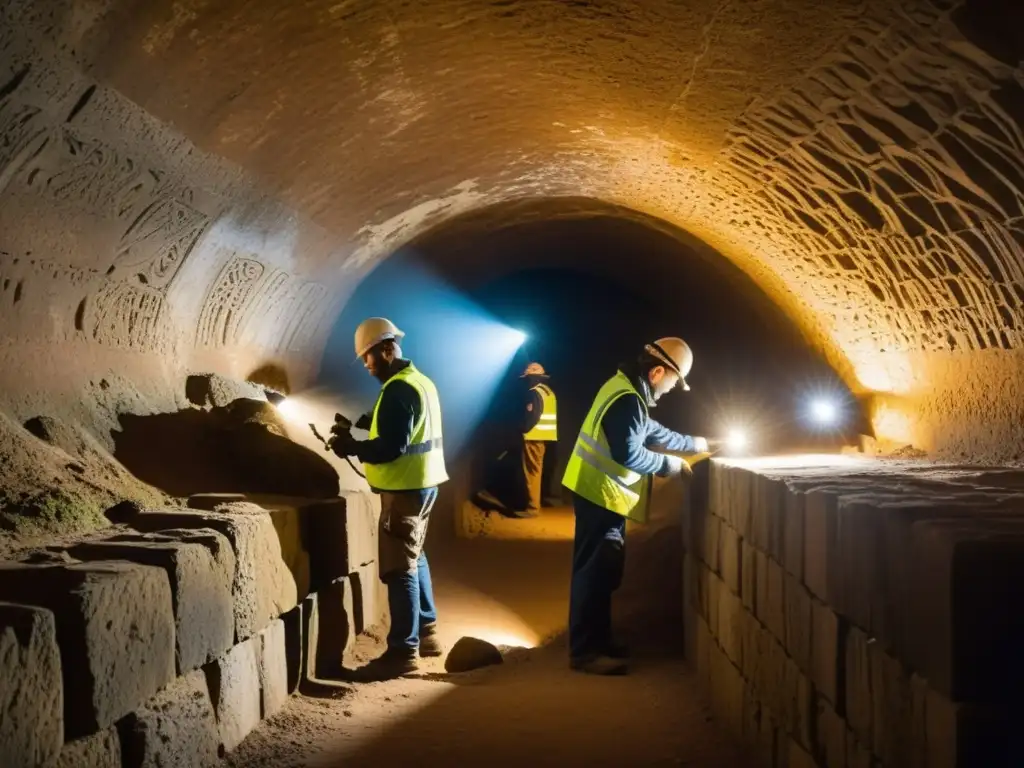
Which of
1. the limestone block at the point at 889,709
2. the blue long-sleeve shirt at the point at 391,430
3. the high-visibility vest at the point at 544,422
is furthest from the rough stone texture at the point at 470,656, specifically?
the high-visibility vest at the point at 544,422

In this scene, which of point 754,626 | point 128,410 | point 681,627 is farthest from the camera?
point 681,627

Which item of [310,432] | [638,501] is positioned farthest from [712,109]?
[310,432]

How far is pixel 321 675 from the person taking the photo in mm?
5625

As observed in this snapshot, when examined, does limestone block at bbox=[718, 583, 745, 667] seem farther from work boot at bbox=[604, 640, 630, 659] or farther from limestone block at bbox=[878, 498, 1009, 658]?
limestone block at bbox=[878, 498, 1009, 658]

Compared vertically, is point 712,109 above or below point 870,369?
above

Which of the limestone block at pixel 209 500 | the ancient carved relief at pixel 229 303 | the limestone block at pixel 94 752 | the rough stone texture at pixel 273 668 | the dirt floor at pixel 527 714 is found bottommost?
the dirt floor at pixel 527 714

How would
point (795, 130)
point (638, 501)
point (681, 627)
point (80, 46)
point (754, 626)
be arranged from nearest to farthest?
point (80, 46), point (754, 626), point (795, 130), point (638, 501), point (681, 627)

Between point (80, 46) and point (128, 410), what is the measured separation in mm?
2507

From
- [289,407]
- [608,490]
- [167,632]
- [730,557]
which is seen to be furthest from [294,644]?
[289,407]

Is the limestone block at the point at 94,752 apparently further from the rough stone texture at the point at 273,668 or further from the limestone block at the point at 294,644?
the limestone block at the point at 294,644

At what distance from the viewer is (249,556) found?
4.39 m

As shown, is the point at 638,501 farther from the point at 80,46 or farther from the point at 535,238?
the point at 535,238

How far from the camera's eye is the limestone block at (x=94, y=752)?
9.37 ft

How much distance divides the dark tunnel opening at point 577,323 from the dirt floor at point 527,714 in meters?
2.21
